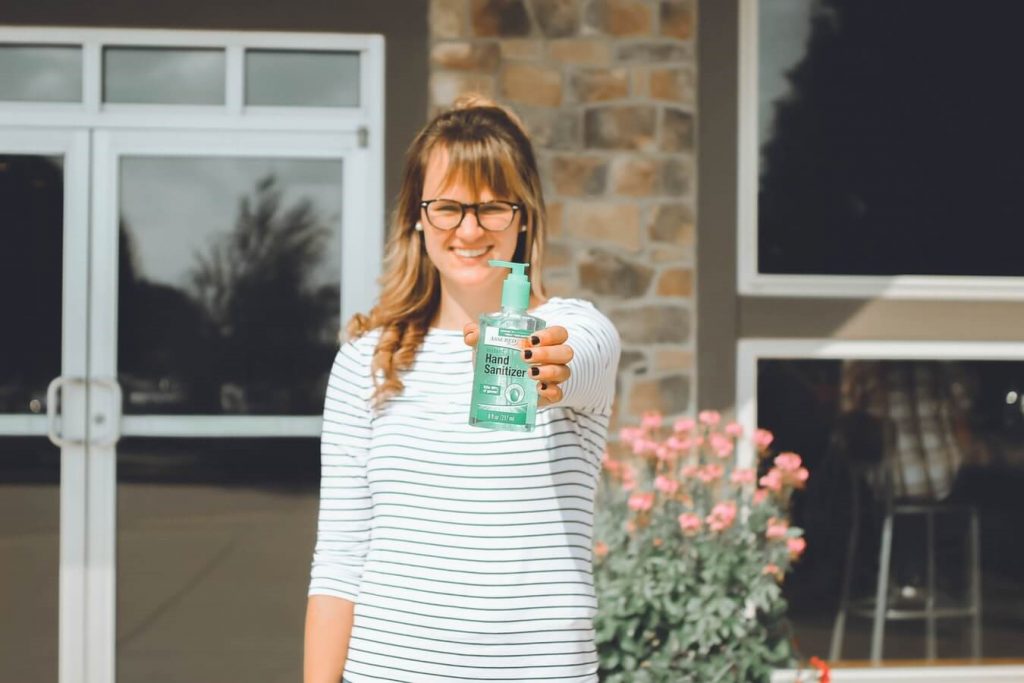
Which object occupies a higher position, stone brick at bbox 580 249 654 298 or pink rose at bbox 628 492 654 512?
stone brick at bbox 580 249 654 298

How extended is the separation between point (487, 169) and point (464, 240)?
0.12 m

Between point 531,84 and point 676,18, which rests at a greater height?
point 676,18

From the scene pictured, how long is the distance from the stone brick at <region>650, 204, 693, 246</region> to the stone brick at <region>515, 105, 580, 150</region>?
396mm

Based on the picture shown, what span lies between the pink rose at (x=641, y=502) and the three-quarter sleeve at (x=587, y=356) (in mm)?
1773

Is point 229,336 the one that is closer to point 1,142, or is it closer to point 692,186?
point 1,142

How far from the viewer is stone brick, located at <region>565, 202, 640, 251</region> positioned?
4.10 m

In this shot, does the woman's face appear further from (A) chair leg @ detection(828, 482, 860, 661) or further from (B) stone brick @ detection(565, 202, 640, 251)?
(A) chair leg @ detection(828, 482, 860, 661)

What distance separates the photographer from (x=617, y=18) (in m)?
4.12

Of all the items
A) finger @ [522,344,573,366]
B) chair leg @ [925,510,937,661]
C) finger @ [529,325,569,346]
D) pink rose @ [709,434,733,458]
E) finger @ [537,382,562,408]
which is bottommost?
chair leg @ [925,510,937,661]

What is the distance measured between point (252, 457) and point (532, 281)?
254 cm

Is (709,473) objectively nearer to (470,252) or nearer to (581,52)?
(581,52)

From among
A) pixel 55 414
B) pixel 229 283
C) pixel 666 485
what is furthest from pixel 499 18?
pixel 55 414

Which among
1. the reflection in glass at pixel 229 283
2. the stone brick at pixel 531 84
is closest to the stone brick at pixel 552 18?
the stone brick at pixel 531 84

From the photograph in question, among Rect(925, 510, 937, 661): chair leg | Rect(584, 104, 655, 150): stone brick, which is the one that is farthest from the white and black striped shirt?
Rect(925, 510, 937, 661): chair leg
